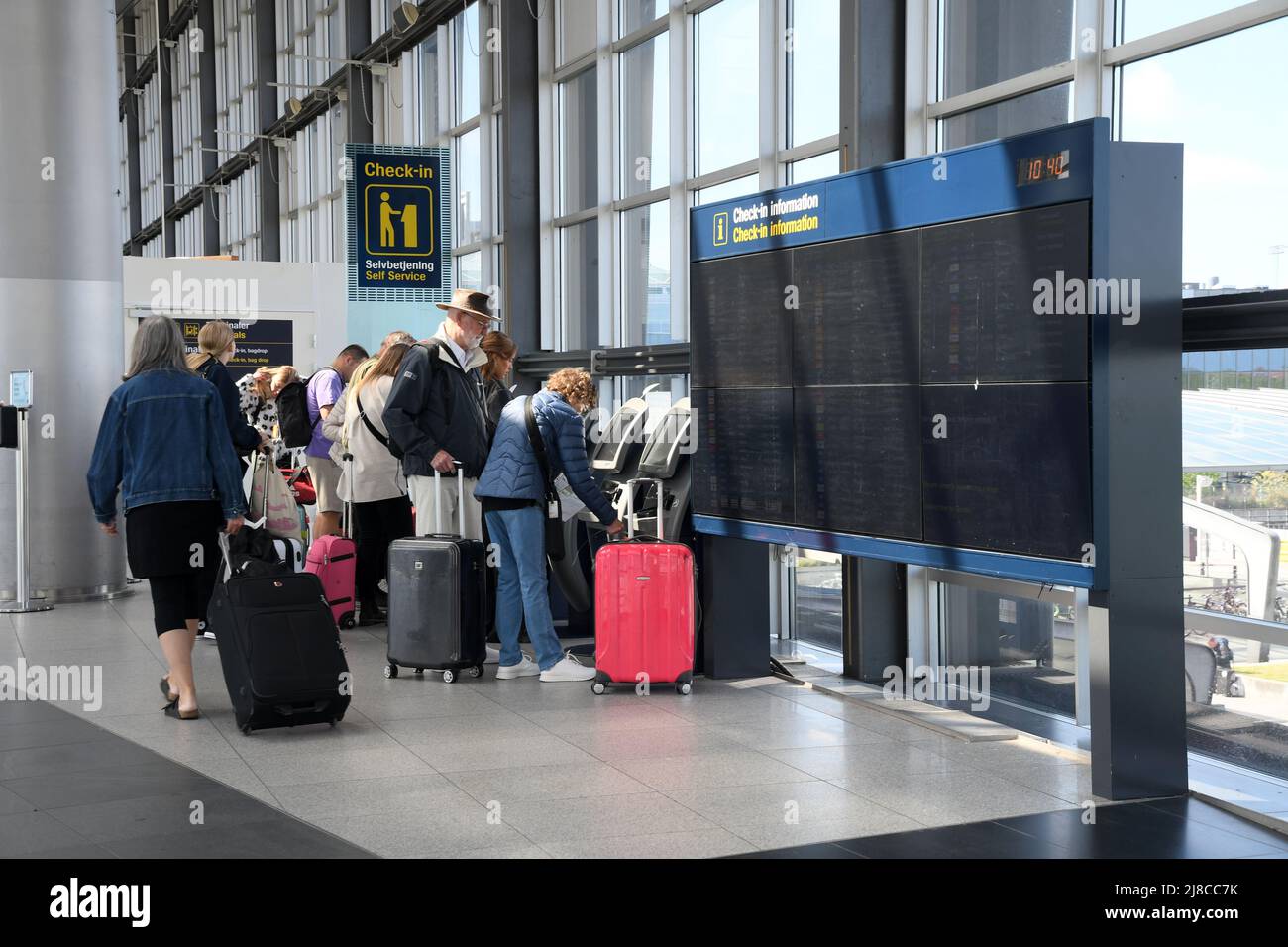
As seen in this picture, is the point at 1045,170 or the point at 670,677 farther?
the point at 670,677

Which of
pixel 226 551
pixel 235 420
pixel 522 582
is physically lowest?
pixel 522 582

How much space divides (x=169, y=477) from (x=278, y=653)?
0.88 metres

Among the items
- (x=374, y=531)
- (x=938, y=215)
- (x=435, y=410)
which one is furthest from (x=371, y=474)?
(x=938, y=215)

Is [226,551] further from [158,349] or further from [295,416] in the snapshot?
[295,416]

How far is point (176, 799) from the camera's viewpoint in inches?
199

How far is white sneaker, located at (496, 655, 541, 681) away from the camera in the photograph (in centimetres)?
739

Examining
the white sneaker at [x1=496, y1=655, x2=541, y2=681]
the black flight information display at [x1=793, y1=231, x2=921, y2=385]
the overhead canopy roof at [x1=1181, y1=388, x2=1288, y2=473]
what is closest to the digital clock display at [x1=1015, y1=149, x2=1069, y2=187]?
the black flight information display at [x1=793, y1=231, x2=921, y2=385]

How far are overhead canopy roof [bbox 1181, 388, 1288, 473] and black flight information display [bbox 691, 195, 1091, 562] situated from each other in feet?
2.28

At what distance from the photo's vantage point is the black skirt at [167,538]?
6172mm

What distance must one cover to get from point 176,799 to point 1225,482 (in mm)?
4005

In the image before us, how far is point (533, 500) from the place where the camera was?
7.13 metres

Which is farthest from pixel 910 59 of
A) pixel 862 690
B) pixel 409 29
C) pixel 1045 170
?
pixel 409 29
